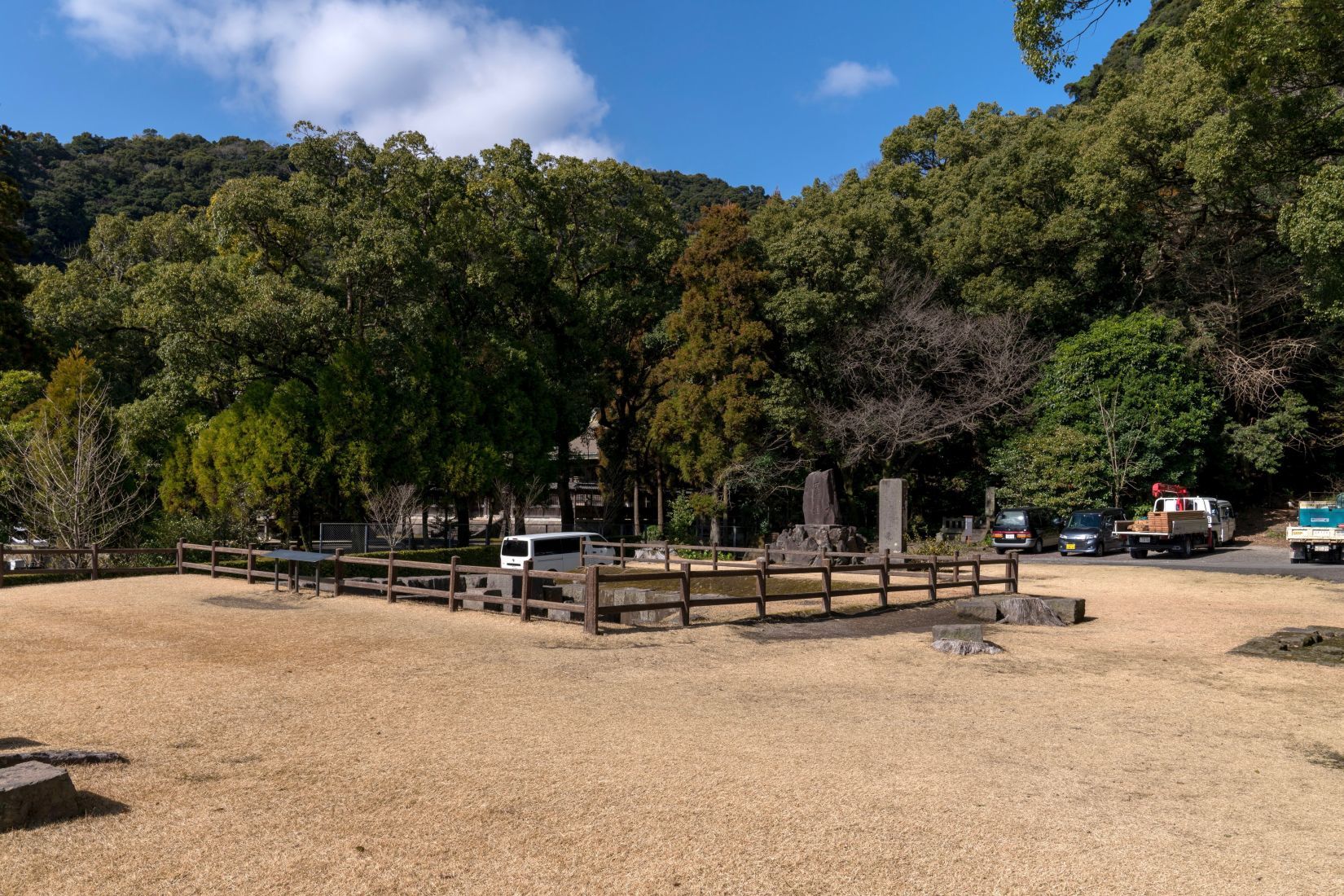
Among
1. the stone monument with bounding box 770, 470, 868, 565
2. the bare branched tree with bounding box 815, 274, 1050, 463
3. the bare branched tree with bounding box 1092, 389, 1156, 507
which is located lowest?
the stone monument with bounding box 770, 470, 868, 565

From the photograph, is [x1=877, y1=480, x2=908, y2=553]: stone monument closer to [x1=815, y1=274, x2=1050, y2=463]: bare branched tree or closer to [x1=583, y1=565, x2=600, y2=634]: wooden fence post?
[x1=815, y1=274, x2=1050, y2=463]: bare branched tree

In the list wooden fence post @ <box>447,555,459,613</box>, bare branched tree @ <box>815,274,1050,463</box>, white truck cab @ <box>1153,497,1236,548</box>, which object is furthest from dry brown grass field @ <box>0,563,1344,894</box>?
bare branched tree @ <box>815,274,1050,463</box>

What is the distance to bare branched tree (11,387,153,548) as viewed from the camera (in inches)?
866

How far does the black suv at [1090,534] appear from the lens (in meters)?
28.4

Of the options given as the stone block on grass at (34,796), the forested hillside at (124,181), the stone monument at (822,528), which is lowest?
the stone block on grass at (34,796)

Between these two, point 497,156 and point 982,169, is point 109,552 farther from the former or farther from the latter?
point 982,169

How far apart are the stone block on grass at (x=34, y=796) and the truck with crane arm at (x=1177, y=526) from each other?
93.4 ft

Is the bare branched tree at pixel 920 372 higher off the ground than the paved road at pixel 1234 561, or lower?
higher

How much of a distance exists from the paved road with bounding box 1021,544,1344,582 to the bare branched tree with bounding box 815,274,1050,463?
6778 mm

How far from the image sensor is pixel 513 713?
7914mm

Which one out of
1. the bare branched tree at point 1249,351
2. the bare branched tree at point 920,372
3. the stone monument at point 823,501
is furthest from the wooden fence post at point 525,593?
the bare branched tree at point 1249,351

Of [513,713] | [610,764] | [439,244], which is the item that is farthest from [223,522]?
[610,764]

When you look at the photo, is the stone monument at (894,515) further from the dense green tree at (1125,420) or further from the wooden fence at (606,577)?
the dense green tree at (1125,420)

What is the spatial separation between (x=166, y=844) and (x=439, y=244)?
2806cm
